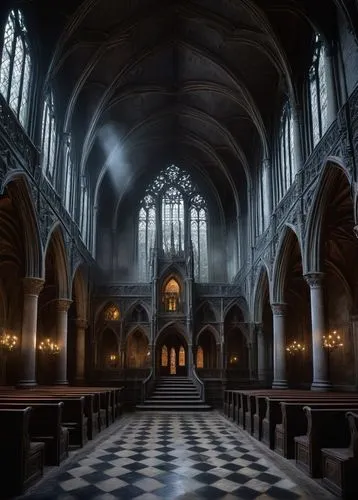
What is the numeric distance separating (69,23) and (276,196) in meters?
13.8

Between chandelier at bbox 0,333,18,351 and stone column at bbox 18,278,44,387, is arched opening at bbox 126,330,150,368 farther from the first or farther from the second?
stone column at bbox 18,278,44,387

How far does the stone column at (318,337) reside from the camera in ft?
63.1

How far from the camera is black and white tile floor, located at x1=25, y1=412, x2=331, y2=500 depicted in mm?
8688

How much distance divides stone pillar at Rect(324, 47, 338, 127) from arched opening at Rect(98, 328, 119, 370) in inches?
957

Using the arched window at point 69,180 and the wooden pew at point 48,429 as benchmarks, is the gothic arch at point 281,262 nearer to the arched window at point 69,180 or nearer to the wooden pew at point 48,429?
the arched window at point 69,180

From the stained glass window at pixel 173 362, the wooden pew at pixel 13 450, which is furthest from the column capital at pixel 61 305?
the wooden pew at pixel 13 450

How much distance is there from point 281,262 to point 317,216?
5.92 m

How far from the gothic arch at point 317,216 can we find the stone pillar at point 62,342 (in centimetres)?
1265

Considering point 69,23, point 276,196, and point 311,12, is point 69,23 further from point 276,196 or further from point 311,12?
point 276,196

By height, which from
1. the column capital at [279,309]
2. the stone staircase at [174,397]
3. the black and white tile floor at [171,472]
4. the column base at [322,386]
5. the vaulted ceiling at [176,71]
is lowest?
the stone staircase at [174,397]

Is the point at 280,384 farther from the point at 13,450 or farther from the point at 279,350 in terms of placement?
the point at 13,450

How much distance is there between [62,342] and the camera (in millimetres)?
24703

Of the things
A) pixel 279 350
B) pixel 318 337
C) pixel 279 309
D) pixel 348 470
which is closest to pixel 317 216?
pixel 318 337

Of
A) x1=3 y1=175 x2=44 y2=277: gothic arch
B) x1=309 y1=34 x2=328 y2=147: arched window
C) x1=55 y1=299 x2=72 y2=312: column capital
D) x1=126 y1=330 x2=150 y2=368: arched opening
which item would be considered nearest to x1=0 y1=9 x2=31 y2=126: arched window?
x1=3 y1=175 x2=44 y2=277: gothic arch
